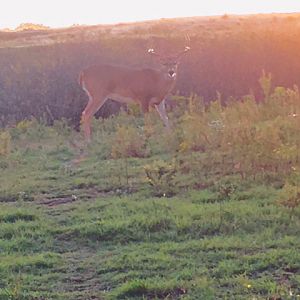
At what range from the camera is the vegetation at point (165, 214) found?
647 centimetres

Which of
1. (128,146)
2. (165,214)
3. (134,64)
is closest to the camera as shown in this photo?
(165,214)

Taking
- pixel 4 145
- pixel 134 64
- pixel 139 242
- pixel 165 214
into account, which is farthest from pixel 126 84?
pixel 139 242

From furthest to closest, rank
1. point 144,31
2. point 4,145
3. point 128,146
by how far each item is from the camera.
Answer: point 144,31 < point 4,145 < point 128,146

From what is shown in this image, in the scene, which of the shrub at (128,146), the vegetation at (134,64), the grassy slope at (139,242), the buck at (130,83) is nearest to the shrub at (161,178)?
the grassy slope at (139,242)

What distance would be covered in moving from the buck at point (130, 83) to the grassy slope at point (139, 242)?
22.3ft

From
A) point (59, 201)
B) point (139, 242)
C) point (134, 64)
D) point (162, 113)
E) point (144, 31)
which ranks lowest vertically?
point (162, 113)

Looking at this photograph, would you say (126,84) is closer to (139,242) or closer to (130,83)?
(130,83)

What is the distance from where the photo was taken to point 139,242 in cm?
775

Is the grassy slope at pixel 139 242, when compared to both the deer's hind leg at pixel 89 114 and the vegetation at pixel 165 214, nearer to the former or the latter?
the vegetation at pixel 165 214

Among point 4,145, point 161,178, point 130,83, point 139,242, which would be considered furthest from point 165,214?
point 130,83

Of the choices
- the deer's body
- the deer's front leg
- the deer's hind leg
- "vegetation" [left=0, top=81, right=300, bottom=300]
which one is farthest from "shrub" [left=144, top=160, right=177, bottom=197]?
the deer's body

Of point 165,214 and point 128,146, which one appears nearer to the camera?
point 165,214

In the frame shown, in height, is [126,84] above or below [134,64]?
above

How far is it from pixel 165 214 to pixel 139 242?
2.61 ft
